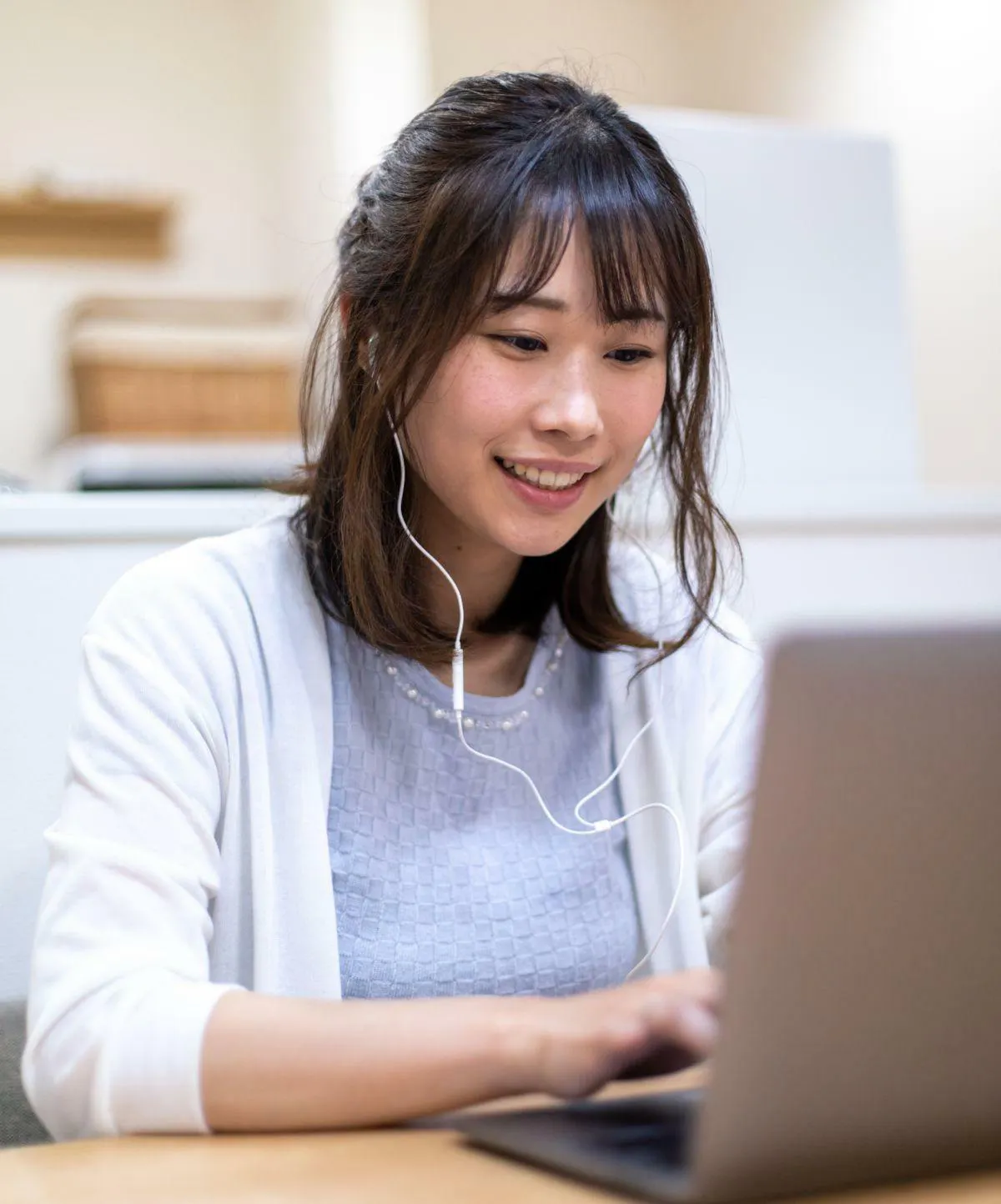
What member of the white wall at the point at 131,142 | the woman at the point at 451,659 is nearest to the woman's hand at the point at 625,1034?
the woman at the point at 451,659

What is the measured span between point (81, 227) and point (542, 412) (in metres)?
3.21

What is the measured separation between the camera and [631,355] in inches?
42.4

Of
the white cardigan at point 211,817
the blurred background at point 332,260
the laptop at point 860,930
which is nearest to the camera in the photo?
the laptop at point 860,930

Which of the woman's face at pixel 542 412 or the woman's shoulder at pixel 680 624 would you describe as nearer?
the woman's face at pixel 542 412

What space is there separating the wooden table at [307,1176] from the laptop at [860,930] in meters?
0.03

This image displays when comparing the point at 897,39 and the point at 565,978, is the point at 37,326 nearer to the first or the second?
the point at 897,39

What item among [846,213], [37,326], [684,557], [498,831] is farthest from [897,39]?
[498,831]

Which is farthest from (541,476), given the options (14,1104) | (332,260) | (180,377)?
(180,377)

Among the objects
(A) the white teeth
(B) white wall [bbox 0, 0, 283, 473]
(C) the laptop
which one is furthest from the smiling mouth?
(B) white wall [bbox 0, 0, 283, 473]

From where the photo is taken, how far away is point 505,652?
123 centimetres

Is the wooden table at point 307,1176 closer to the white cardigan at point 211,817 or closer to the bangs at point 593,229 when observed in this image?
the white cardigan at point 211,817

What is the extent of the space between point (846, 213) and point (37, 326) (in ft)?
8.51

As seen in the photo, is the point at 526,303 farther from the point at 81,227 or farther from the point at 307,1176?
the point at 81,227

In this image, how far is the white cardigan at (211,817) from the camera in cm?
76
